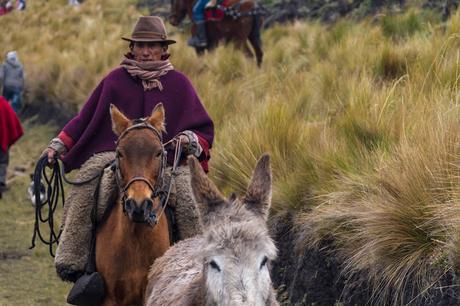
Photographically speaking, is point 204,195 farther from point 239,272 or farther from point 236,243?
point 239,272

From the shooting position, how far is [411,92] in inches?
326

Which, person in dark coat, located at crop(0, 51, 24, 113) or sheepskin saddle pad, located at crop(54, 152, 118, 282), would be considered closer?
sheepskin saddle pad, located at crop(54, 152, 118, 282)

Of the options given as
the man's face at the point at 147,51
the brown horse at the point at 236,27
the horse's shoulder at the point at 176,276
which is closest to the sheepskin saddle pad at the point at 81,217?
the man's face at the point at 147,51

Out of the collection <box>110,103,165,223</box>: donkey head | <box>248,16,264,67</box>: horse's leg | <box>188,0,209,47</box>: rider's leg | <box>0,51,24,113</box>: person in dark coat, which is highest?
<box>110,103,165,223</box>: donkey head

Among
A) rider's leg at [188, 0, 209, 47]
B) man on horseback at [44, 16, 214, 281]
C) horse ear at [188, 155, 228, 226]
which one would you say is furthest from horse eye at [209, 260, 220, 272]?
rider's leg at [188, 0, 209, 47]

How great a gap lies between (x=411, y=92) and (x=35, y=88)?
47.9 ft

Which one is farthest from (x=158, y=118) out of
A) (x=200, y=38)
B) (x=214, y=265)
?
(x=200, y=38)

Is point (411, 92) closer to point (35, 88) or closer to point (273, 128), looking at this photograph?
point (273, 128)

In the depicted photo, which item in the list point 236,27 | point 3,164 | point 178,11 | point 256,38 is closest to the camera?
point 3,164

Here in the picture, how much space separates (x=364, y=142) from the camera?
7.91 meters

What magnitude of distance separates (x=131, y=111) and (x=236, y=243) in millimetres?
3053

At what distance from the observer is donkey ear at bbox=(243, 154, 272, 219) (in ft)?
15.8

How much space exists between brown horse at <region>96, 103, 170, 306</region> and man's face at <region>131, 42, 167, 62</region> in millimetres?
758

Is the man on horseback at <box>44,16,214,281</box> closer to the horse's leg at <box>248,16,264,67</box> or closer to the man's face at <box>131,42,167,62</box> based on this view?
the man's face at <box>131,42,167,62</box>
